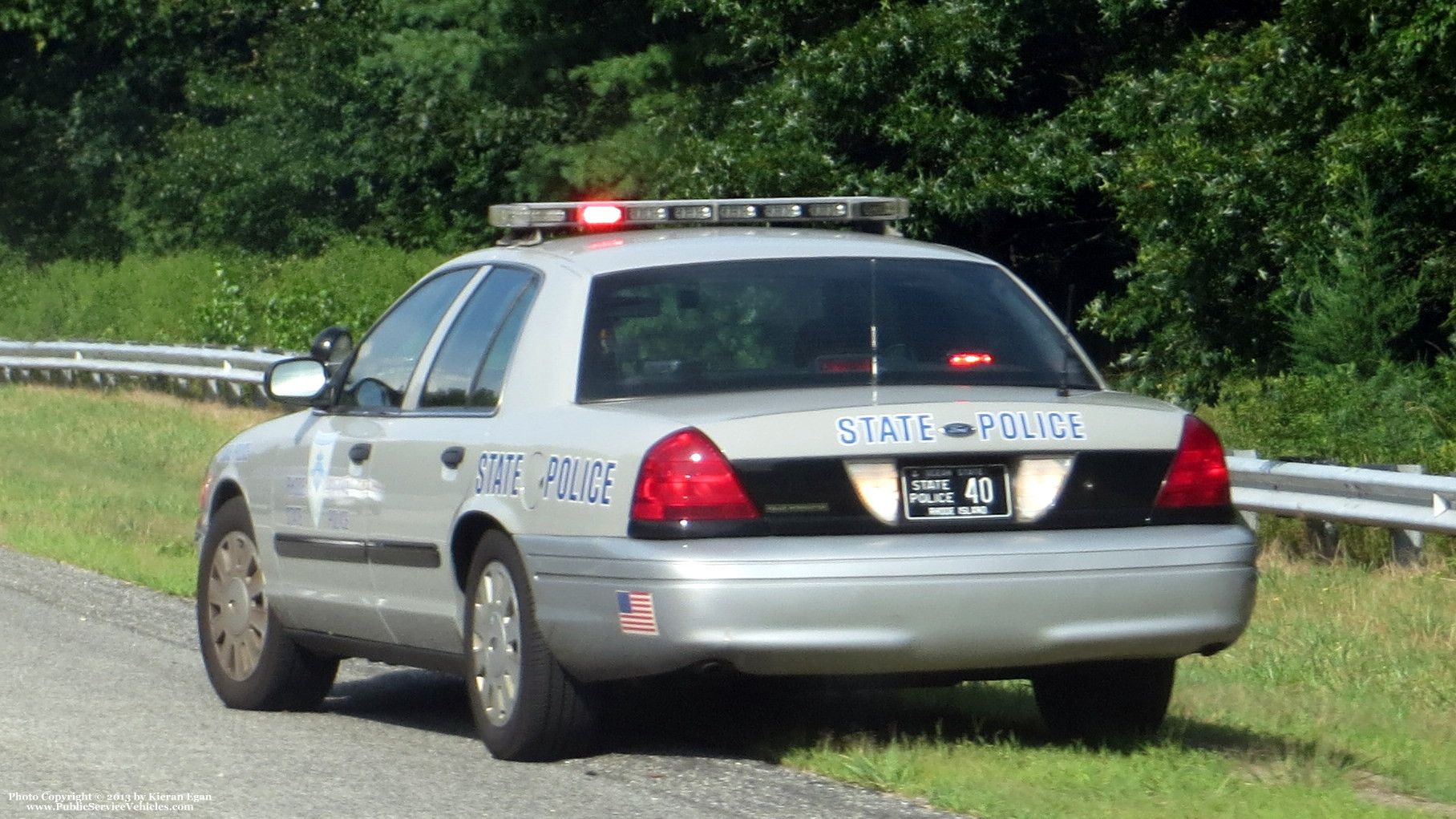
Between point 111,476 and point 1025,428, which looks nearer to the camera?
point 1025,428

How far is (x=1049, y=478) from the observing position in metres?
5.97

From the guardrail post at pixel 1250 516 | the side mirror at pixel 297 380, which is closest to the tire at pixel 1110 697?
the side mirror at pixel 297 380

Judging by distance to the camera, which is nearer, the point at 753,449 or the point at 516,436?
the point at 753,449

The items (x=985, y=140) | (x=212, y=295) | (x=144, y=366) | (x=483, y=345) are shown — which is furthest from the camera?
(x=212, y=295)

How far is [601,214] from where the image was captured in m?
7.32

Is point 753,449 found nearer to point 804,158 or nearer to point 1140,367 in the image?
point 1140,367

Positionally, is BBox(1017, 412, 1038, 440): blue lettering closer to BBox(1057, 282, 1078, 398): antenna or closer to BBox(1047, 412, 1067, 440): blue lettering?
BBox(1047, 412, 1067, 440): blue lettering

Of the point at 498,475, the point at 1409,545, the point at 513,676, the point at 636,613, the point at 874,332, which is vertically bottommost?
the point at 1409,545

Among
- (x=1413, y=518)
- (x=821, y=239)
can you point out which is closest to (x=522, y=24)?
(x=1413, y=518)

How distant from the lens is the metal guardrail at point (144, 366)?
2542cm

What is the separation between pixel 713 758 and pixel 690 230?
1.73 metres

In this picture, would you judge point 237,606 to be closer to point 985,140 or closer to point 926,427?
point 926,427

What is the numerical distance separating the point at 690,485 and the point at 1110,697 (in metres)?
1.57

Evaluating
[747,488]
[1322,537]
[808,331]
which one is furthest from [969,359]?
[1322,537]
